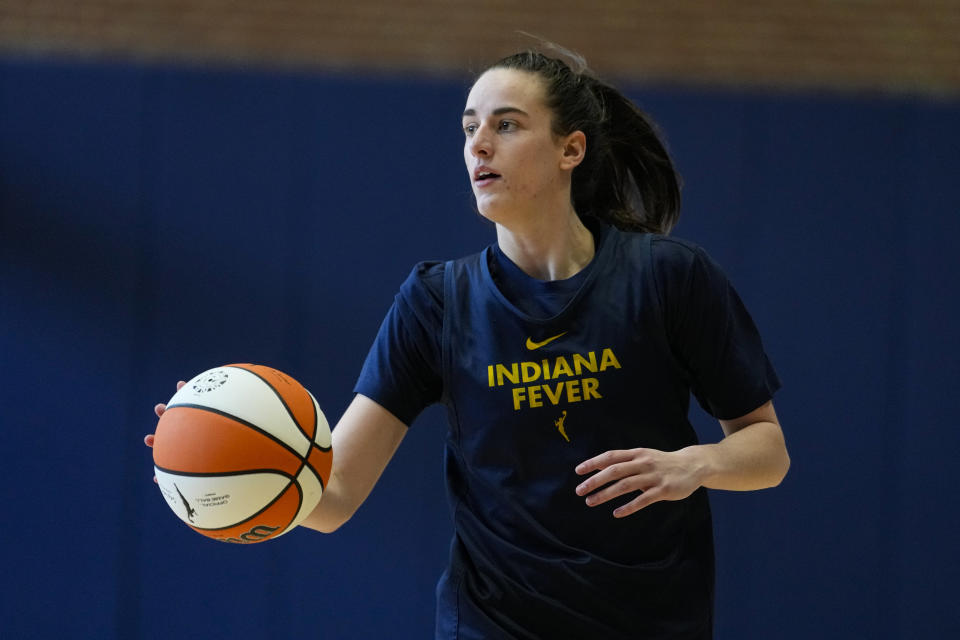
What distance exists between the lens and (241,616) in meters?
3.44

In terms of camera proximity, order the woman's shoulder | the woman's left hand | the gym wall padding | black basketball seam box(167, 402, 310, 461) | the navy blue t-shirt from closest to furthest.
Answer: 1. the woman's left hand
2. black basketball seam box(167, 402, 310, 461)
3. the navy blue t-shirt
4. the woman's shoulder
5. the gym wall padding

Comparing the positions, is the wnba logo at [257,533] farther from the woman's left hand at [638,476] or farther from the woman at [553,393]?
the woman's left hand at [638,476]

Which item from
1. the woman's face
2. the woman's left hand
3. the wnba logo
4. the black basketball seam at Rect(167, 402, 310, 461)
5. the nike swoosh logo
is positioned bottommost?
the wnba logo

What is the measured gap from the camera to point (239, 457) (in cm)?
173

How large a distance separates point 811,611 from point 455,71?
2453mm

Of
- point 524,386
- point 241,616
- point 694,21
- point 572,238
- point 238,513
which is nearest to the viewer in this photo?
point 238,513

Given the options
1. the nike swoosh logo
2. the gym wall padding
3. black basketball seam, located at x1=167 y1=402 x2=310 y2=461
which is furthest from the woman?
the gym wall padding

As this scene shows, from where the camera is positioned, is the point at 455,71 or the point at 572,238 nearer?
the point at 572,238

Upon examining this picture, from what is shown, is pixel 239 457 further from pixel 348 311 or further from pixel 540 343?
pixel 348 311

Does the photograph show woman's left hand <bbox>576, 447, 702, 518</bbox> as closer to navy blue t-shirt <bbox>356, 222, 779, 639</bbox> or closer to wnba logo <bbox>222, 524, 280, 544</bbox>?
navy blue t-shirt <bbox>356, 222, 779, 639</bbox>

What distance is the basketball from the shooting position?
5.65 feet

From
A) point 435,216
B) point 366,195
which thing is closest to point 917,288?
point 435,216

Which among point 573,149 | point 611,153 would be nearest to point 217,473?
point 573,149

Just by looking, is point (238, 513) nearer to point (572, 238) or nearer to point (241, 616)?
point (572, 238)
